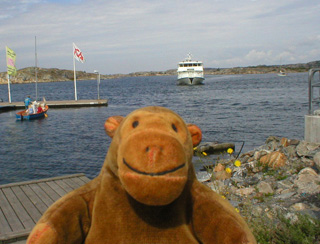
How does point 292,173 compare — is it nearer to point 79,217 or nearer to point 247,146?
point 79,217

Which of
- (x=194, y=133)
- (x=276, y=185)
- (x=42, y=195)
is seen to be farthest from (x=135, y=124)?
(x=276, y=185)

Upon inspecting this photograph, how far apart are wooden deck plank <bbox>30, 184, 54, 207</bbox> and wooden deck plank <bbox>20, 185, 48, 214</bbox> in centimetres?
5

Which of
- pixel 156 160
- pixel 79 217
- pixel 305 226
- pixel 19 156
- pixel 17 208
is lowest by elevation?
pixel 19 156

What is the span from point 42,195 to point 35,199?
0.69 ft

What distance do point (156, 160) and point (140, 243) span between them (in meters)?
0.50

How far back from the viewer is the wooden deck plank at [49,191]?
235 inches

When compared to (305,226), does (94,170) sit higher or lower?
lower

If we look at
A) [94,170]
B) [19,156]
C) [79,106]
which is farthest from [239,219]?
[79,106]

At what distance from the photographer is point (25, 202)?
571 cm

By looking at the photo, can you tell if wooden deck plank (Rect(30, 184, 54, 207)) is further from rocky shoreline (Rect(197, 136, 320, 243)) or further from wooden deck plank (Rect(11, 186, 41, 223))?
rocky shoreline (Rect(197, 136, 320, 243))

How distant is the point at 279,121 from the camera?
23703 millimetres

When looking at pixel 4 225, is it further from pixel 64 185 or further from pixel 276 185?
pixel 276 185

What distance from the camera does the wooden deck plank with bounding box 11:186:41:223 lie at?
17.0 ft

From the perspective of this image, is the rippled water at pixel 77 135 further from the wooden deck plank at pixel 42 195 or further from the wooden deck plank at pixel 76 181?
the wooden deck plank at pixel 42 195
